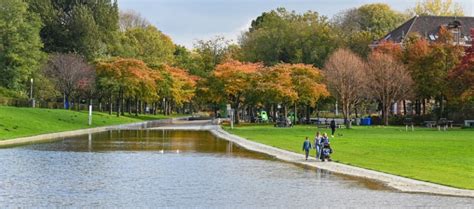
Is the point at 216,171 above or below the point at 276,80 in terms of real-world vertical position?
below

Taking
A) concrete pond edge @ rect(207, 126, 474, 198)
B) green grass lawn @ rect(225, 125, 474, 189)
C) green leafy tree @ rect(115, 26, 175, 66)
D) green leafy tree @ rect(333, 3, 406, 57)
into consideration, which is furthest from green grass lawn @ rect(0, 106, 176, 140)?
green leafy tree @ rect(333, 3, 406, 57)

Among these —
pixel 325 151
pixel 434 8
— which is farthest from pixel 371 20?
pixel 325 151

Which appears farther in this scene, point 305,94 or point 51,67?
point 51,67

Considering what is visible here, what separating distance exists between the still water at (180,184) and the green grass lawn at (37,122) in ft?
60.0

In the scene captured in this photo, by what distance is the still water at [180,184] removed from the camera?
57.3 ft

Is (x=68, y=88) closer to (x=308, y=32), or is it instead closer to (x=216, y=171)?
(x=308, y=32)

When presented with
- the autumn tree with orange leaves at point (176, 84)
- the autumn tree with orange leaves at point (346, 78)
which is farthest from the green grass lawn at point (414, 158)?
the autumn tree with orange leaves at point (176, 84)

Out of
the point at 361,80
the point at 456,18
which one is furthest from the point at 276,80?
the point at 456,18

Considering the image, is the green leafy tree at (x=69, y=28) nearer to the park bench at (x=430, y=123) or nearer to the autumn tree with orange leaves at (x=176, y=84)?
the autumn tree with orange leaves at (x=176, y=84)

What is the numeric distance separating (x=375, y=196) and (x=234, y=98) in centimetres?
6376

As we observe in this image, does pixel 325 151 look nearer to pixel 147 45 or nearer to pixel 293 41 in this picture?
pixel 293 41

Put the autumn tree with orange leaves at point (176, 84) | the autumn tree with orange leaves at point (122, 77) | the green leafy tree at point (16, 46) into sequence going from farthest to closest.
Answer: the autumn tree with orange leaves at point (176, 84)
the autumn tree with orange leaves at point (122, 77)
the green leafy tree at point (16, 46)

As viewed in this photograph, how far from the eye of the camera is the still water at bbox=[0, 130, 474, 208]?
17453mm

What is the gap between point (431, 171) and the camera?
2552cm
